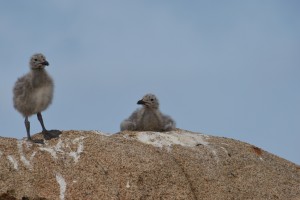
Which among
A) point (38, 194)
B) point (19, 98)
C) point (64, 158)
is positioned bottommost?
point (38, 194)

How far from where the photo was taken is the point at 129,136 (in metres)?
11.4

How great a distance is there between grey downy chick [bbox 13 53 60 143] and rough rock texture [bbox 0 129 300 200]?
68 centimetres

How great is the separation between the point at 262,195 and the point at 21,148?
4.37 m

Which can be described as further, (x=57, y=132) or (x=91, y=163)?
(x=57, y=132)

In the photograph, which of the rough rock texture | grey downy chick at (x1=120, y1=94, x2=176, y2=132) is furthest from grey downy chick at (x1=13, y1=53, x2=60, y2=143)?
grey downy chick at (x1=120, y1=94, x2=176, y2=132)

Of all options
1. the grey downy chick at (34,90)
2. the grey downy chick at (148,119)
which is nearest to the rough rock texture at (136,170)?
the grey downy chick at (34,90)

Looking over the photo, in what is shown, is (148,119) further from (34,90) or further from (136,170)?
(136,170)

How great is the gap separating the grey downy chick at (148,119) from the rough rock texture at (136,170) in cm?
216

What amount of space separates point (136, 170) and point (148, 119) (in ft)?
13.8

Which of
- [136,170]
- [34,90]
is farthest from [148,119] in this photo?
[136,170]

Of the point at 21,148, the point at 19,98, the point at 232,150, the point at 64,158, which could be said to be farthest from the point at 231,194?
the point at 19,98

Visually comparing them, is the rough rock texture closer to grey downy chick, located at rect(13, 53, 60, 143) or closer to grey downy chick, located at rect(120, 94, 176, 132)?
grey downy chick, located at rect(13, 53, 60, 143)

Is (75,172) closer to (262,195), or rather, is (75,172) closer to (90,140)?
(90,140)

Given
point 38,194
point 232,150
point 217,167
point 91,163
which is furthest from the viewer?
point 232,150
